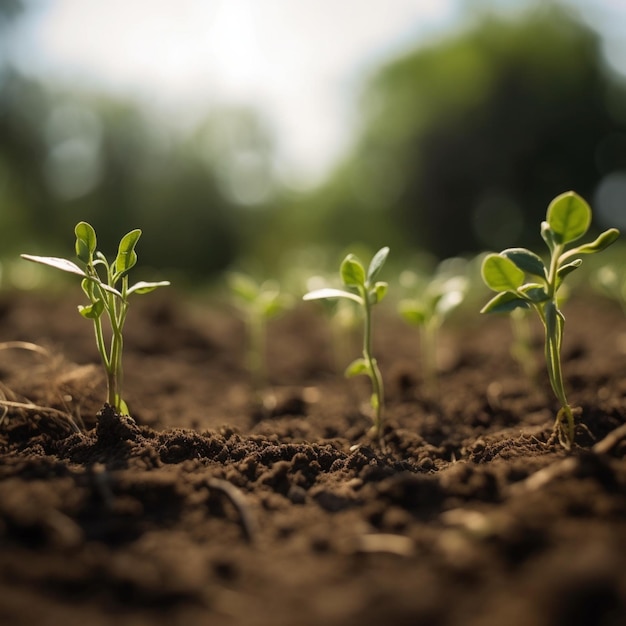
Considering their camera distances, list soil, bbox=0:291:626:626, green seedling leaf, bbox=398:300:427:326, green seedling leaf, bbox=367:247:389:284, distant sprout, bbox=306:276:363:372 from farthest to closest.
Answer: distant sprout, bbox=306:276:363:372
green seedling leaf, bbox=398:300:427:326
green seedling leaf, bbox=367:247:389:284
soil, bbox=0:291:626:626

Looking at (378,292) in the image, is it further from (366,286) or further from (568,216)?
(568,216)

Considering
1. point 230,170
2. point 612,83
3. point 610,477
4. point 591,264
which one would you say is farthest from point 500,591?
point 230,170

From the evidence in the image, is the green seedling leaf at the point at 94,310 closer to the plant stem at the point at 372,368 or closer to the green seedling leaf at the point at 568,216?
the plant stem at the point at 372,368

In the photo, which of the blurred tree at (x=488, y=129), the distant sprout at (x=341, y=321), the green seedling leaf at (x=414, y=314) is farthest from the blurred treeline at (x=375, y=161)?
the green seedling leaf at (x=414, y=314)

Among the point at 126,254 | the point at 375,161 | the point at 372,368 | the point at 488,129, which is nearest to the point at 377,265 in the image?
the point at 372,368

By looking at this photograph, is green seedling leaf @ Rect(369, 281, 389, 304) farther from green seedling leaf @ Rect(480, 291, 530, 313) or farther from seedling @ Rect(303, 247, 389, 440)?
green seedling leaf @ Rect(480, 291, 530, 313)

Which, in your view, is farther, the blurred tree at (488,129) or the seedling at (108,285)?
the blurred tree at (488,129)

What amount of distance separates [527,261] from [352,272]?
0.53 metres

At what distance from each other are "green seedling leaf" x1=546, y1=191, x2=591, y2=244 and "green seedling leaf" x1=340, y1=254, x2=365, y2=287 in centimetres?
58

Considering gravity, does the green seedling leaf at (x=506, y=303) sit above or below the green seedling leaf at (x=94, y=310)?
below

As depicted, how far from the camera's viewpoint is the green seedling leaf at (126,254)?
1729mm

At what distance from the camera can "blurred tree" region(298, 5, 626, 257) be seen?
14.7 m

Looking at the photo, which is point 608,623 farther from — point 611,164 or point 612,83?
point 612,83

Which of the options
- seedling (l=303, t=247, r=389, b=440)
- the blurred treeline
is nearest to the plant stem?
seedling (l=303, t=247, r=389, b=440)
